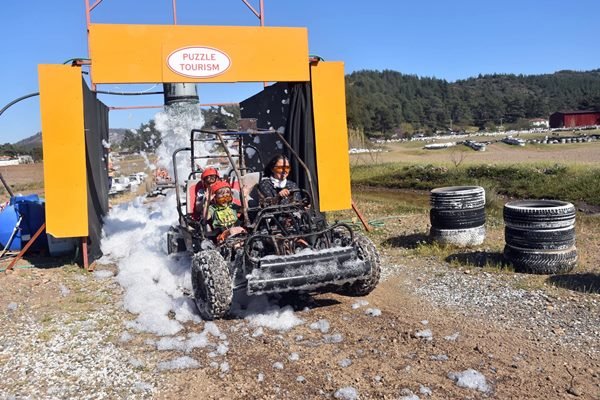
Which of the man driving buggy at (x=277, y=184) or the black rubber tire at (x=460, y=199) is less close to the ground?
the man driving buggy at (x=277, y=184)

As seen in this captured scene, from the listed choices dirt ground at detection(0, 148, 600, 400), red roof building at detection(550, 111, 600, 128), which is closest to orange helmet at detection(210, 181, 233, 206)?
dirt ground at detection(0, 148, 600, 400)

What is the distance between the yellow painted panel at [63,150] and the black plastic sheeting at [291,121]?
8.45 ft

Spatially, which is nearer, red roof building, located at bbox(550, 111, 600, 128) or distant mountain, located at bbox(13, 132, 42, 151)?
distant mountain, located at bbox(13, 132, 42, 151)

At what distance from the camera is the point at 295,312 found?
5.78 meters

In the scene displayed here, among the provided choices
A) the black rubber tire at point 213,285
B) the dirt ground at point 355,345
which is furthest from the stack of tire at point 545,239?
the black rubber tire at point 213,285

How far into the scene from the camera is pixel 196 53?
8.04 metres

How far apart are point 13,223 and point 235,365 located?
6.17 m

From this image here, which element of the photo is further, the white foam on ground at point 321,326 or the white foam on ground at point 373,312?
the white foam on ground at point 373,312

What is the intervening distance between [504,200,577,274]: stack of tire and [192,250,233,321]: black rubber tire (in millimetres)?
3568

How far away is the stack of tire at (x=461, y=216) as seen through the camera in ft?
26.9

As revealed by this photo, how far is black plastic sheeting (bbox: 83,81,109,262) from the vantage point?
8.01 meters

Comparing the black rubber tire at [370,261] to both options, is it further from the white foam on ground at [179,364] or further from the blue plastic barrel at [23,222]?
the blue plastic barrel at [23,222]

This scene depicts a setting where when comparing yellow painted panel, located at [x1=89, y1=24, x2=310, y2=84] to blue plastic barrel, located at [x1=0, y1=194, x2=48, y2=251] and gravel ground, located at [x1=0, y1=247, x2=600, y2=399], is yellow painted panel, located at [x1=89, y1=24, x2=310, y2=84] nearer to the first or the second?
blue plastic barrel, located at [x1=0, y1=194, x2=48, y2=251]

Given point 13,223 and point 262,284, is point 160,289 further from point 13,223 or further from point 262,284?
point 13,223
